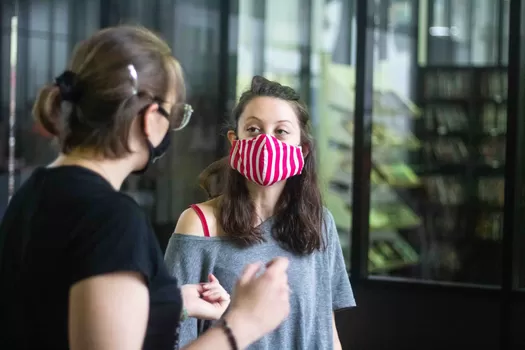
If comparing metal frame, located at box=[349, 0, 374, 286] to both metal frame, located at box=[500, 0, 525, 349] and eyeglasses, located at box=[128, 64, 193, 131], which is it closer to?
metal frame, located at box=[500, 0, 525, 349]

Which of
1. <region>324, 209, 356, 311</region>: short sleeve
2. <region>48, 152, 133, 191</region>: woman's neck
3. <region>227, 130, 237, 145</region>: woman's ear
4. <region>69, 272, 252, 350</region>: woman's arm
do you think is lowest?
<region>324, 209, 356, 311</region>: short sleeve

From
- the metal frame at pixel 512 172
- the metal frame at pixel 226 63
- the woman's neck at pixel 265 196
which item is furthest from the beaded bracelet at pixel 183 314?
the metal frame at pixel 226 63

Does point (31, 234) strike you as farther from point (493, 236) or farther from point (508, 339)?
point (493, 236)

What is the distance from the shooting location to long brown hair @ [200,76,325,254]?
2168 mm

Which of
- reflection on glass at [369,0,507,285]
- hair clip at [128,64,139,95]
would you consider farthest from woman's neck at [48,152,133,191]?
reflection on glass at [369,0,507,285]

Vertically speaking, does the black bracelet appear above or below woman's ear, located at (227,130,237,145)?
below

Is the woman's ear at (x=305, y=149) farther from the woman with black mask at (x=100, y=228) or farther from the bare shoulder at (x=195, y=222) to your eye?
the woman with black mask at (x=100, y=228)

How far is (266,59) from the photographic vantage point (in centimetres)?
628

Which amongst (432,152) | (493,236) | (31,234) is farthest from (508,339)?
(31,234)

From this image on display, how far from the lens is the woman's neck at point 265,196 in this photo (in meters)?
2.27

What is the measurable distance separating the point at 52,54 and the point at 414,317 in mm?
3686

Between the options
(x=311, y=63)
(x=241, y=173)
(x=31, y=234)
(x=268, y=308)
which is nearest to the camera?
(x=31, y=234)

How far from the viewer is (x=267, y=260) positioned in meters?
2.15

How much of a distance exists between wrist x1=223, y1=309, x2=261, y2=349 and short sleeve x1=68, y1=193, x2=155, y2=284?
0.20 m
